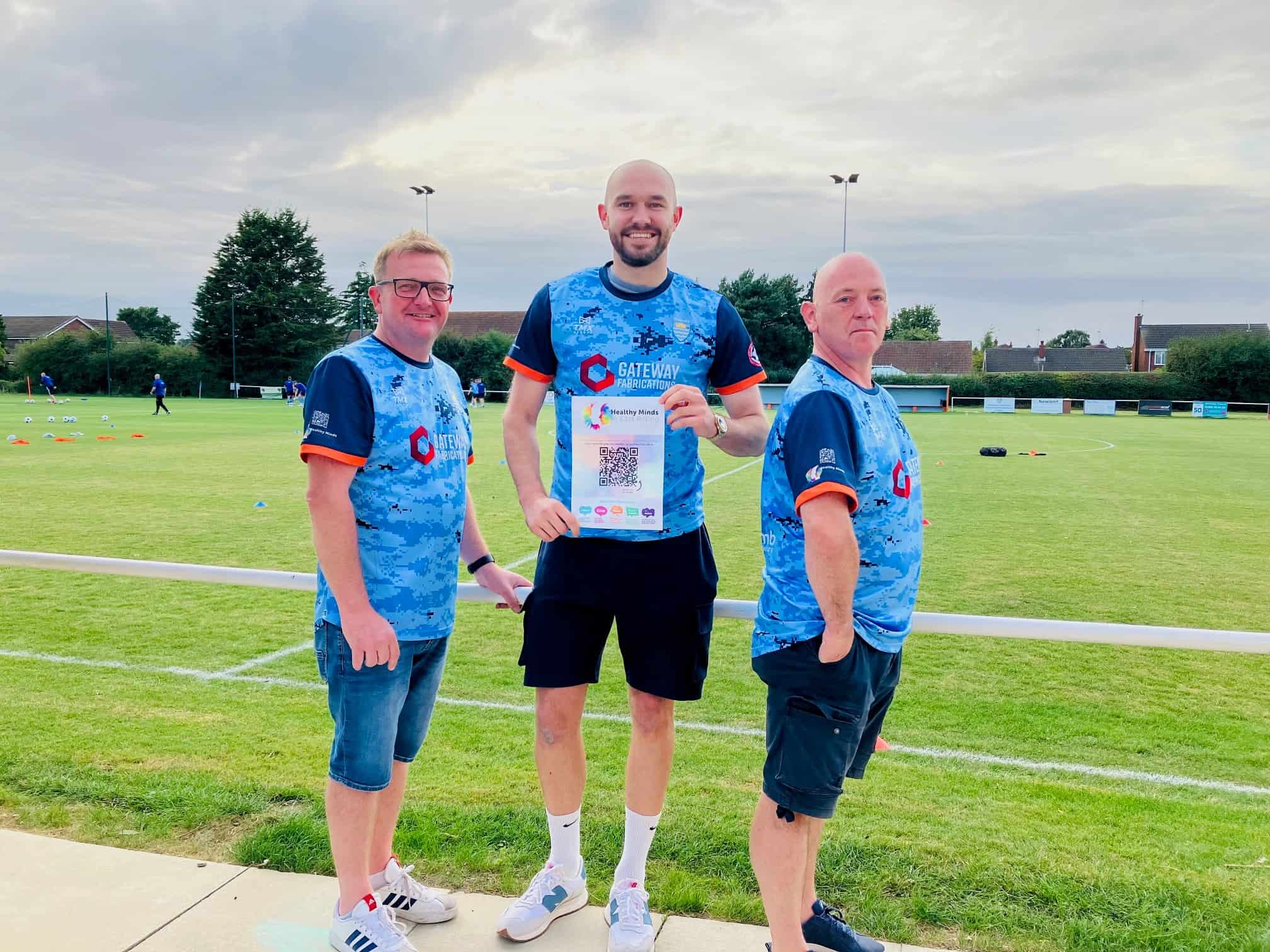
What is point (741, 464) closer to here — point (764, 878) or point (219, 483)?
point (219, 483)

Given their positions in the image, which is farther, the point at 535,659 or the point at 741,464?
the point at 741,464

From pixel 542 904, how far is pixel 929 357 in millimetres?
81019

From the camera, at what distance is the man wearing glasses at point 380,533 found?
7.52 feet

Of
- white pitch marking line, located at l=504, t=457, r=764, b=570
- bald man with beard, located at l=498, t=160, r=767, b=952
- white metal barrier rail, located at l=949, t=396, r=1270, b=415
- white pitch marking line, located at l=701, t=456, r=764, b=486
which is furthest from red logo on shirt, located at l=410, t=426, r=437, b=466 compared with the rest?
white metal barrier rail, located at l=949, t=396, r=1270, b=415

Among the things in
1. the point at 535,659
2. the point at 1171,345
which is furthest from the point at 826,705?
the point at 1171,345

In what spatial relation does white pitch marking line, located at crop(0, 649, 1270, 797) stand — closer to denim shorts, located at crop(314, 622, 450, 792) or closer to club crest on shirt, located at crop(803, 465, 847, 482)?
denim shorts, located at crop(314, 622, 450, 792)

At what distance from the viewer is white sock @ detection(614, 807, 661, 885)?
8.94 ft

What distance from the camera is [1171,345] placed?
5066 cm

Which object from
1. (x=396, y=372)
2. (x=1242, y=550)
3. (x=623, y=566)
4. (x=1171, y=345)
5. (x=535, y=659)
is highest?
(x=1171, y=345)

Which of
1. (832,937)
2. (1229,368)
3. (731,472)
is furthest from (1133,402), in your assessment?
(832,937)

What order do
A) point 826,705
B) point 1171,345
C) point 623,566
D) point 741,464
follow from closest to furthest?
point 826,705 → point 623,566 → point 741,464 → point 1171,345

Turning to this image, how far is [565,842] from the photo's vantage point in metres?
2.79

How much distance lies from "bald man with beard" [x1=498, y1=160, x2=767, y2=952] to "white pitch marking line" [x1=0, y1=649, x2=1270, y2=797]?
209 cm

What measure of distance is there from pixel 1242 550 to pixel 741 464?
10.3m
